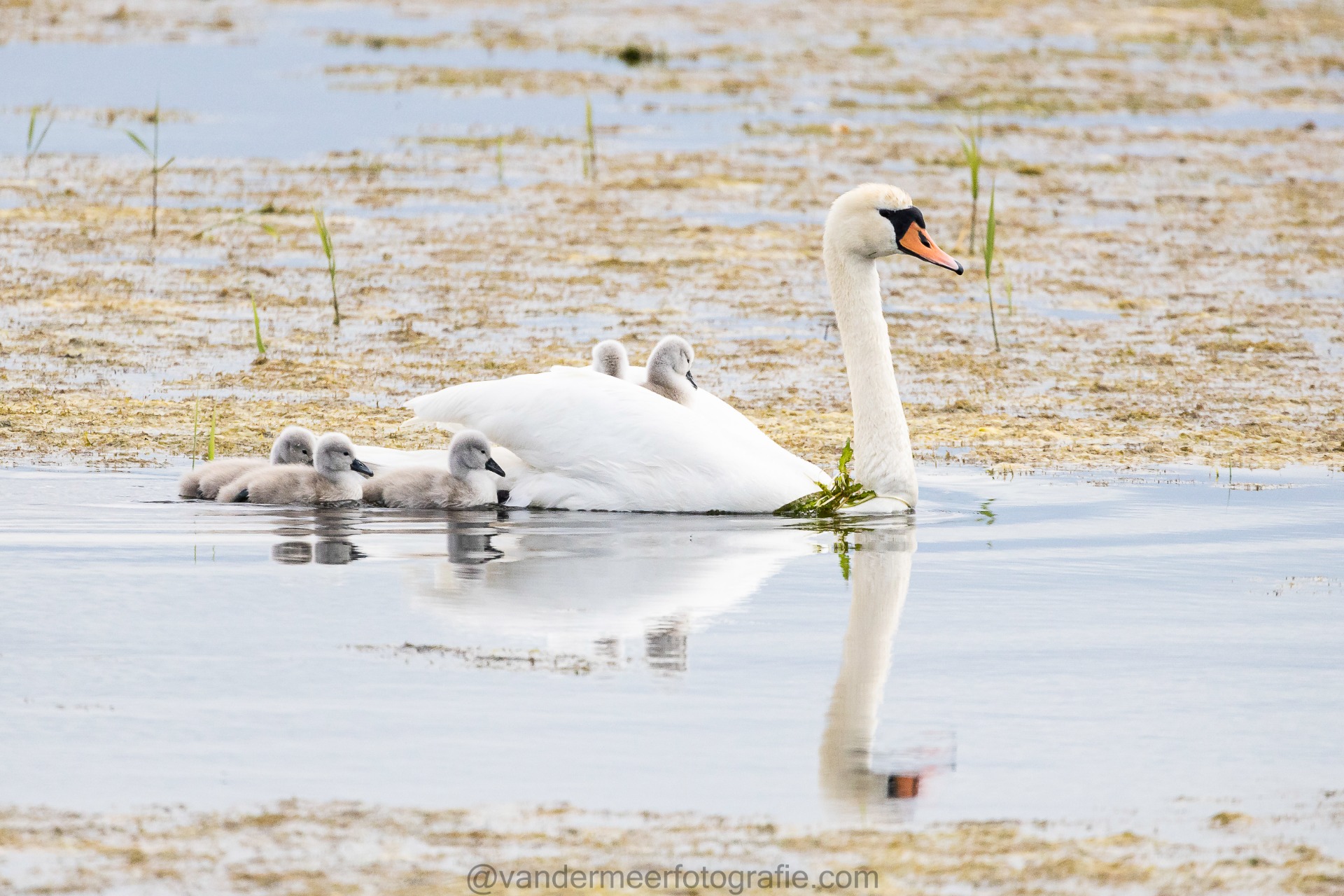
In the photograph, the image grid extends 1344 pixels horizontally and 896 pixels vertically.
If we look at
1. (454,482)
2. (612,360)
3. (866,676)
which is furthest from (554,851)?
(612,360)

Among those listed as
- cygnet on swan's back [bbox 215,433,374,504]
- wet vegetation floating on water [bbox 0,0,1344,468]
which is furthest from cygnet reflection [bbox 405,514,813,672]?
wet vegetation floating on water [bbox 0,0,1344,468]

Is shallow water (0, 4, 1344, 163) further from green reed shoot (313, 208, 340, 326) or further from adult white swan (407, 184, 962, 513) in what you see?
adult white swan (407, 184, 962, 513)

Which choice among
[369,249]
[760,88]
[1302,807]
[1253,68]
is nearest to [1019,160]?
[760,88]

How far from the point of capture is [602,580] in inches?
246

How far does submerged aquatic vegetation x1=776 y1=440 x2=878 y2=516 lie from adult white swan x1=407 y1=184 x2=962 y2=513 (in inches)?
1.2

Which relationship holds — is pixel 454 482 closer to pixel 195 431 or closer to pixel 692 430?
pixel 692 430

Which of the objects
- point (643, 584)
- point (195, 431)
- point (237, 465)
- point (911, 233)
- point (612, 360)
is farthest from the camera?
point (612, 360)

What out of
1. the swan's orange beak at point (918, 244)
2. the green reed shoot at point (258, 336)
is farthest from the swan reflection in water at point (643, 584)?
the green reed shoot at point (258, 336)

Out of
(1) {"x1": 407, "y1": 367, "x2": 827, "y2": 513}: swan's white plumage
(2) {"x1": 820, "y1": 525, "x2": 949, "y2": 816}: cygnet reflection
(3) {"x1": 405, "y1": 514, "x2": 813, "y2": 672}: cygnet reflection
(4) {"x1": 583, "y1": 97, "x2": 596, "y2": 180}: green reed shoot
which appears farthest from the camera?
(4) {"x1": 583, "y1": 97, "x2": 596, "y2": 180}: green reed shoot

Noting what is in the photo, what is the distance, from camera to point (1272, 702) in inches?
200

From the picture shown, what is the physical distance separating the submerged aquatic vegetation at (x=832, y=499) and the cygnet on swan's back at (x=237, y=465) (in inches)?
72.2

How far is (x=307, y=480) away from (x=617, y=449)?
119 centimetres

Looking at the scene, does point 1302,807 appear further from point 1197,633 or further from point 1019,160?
point 1019,160

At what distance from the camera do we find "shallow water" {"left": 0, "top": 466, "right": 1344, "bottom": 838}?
4.33 meters
